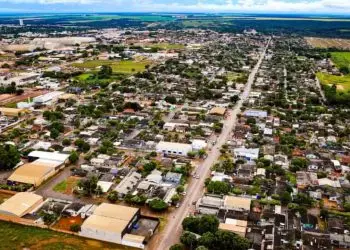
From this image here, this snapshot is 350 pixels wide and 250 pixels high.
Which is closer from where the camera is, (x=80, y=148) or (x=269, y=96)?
(x=80, y=148)

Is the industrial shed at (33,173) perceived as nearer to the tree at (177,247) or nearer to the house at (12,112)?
the tree at (177,247)

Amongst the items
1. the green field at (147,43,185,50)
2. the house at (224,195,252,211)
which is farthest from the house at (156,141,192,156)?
the green field at (147,43,185,50)

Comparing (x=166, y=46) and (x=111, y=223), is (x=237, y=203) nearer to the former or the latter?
(x=111, y=223)

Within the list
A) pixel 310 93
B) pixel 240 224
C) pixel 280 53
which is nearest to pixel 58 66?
pixel 310 93

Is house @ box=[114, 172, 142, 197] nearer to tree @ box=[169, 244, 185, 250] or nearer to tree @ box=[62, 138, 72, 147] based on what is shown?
tree @ box=[169, 244, 185, 250]

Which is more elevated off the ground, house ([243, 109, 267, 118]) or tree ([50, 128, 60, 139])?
tree ([50, 128, 60, 139])

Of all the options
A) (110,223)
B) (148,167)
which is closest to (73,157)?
(148,167)

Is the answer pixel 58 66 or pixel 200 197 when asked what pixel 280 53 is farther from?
pixel 200 197
